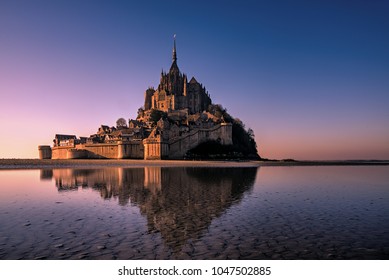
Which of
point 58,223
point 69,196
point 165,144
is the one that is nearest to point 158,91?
point 165,144

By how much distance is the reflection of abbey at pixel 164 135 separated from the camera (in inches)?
2687

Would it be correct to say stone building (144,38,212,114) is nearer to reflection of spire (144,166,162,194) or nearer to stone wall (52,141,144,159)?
stone wall (52,141,144,159)

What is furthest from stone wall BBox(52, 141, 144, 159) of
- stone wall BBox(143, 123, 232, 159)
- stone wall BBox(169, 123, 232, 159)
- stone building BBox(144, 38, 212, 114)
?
stone building BBox(144, 38, 212, 114)

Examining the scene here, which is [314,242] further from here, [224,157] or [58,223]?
[224,157]

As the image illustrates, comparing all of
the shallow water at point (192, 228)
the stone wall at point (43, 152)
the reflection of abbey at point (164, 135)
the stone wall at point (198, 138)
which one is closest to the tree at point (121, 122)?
the reflection of abbey at point (164, 135)

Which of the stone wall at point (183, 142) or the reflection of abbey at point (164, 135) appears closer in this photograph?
the stone wall at point (183, 142)

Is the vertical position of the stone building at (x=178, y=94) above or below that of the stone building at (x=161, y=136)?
above

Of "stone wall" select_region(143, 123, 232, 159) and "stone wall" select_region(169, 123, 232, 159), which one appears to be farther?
"stone wall" select_region(169, 123, 232, 159)

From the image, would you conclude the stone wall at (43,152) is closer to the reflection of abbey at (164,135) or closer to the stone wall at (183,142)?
the reflection of abbey at (164,135)

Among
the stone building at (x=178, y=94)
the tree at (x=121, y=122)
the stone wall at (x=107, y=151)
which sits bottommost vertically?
the stone wall at (x=107, y=151)

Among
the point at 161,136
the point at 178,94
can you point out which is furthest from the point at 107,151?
the point at 178,94

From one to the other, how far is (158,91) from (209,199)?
88038 millimetres

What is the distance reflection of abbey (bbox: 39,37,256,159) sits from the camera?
68.2m

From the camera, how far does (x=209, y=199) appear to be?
15.5 meters
